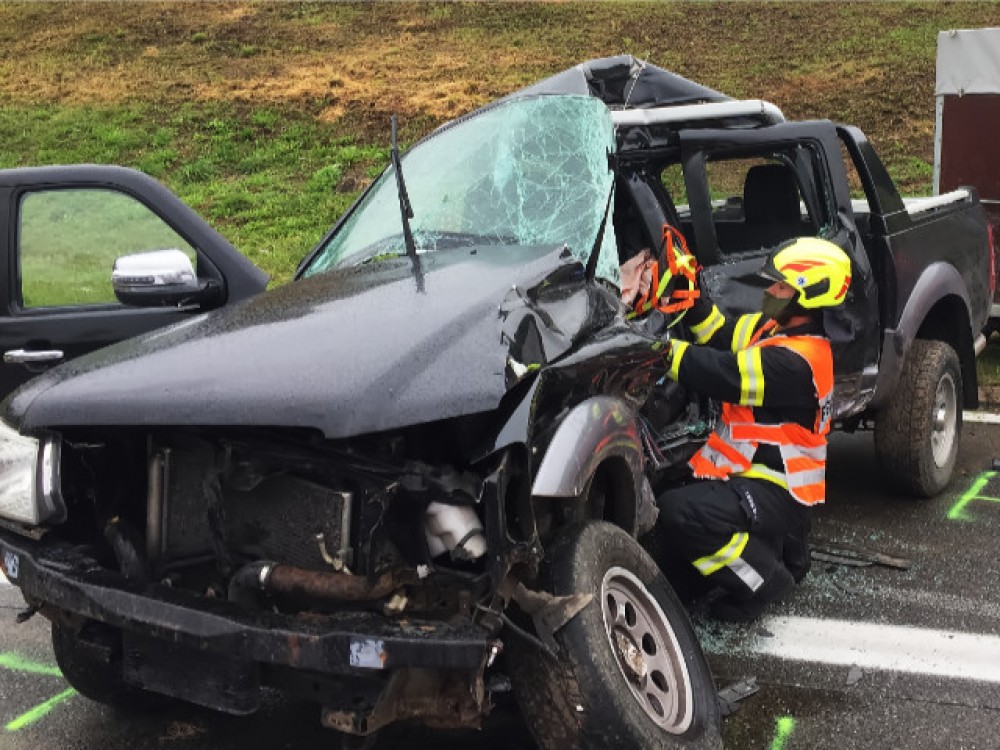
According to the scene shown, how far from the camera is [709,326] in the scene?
448 centimetres

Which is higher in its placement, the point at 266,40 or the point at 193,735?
the point at 266,40

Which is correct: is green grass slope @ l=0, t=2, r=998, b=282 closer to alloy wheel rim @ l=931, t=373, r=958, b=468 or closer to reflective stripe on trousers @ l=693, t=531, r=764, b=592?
alloy wheel rim @ l=931, t=373, r=958, b=468

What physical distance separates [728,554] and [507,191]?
1.55m

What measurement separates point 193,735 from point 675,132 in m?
2.92

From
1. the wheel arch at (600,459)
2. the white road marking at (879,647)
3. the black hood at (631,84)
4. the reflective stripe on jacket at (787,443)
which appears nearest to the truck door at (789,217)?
the reflective stripe on jacket at (787,443)

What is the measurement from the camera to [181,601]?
8.79ft

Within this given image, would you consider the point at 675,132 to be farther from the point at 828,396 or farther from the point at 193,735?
the point at 193,735

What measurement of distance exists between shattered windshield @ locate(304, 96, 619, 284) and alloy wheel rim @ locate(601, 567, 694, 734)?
120 centimetres

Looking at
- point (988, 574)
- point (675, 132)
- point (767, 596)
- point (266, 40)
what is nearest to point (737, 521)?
point (767, 596)

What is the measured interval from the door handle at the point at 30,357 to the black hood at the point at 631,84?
7.05ft

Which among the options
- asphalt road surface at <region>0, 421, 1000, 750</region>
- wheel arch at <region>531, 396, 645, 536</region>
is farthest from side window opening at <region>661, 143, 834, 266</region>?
wheel arch at <region>531, 396, 645, 536</region>

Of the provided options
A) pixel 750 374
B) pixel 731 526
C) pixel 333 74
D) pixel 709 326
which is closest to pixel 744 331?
pixel 709 326

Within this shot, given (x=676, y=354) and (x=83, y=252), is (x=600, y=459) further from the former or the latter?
(x=83, y=252)

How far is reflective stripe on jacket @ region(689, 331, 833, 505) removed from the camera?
4246 mm
